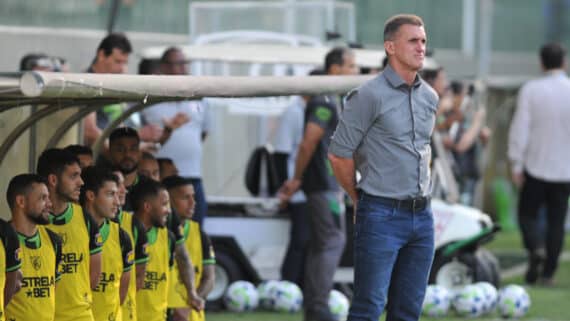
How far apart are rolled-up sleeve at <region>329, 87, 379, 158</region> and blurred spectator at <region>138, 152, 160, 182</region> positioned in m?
1.97

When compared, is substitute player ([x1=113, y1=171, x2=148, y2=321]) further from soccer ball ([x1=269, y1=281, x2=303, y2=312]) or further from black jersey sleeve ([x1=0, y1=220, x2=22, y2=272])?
soccer ball ([x1=269, y1=281, x2=303, y2=312])

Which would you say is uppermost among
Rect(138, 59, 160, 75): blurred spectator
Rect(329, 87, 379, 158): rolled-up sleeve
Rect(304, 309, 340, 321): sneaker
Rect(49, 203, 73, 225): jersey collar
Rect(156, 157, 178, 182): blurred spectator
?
Rect(138, 59, 160, 75): blurred spectator

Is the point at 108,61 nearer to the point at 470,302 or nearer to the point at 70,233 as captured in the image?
the point at 70,233

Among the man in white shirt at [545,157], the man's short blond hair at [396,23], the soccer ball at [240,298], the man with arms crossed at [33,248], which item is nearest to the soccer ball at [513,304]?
the soccer ball at [240,298]

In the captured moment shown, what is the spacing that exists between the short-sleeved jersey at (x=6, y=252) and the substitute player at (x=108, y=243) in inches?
38.1

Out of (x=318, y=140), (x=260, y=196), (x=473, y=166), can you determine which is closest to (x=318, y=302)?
(x=318, y=140)

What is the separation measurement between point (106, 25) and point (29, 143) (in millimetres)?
6444

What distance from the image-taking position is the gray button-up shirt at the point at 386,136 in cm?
801

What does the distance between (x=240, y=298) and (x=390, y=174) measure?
4.19 meters

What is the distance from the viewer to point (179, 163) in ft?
36.7

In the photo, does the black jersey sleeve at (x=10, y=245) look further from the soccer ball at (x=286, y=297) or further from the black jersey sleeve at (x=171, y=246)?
the soccer ball at (x=286, y=297)

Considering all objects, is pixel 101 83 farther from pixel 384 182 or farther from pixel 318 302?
pixel 318 302

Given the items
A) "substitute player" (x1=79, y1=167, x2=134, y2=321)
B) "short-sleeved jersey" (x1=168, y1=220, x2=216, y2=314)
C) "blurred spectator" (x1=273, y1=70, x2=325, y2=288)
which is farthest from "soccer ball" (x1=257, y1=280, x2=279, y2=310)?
"substitute player" (x1=79, y1=167, x2=134, y2=321)

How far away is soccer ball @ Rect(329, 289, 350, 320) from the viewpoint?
1145 centimetres
